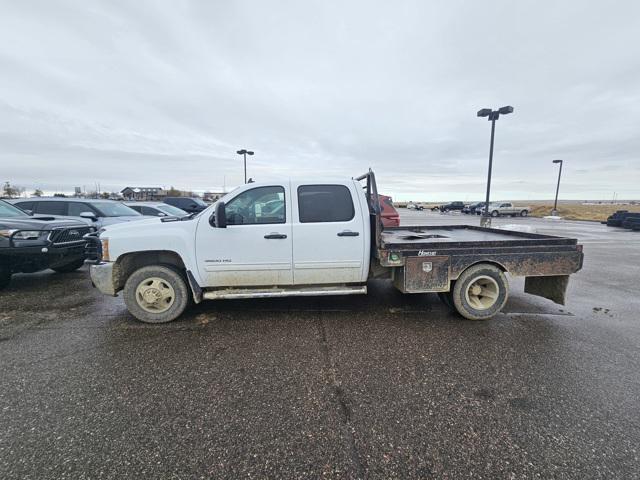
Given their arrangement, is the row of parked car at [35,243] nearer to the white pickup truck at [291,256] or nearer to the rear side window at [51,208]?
the white pickup truck at [291,256]

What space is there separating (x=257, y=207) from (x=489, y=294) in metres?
3.60

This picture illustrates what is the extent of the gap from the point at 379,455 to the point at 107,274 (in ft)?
13.3

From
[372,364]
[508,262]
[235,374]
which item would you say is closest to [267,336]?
[235,374]

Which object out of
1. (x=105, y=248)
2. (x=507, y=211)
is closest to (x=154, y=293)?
(x=105, y=248)

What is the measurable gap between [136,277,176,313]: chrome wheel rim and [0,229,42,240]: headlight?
3115mm

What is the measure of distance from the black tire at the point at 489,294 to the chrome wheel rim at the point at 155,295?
162 inches

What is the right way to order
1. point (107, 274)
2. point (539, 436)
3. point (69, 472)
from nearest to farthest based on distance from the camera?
point (69, 472) < point (539, 436) < point (107, 274)

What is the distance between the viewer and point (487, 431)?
223 cm

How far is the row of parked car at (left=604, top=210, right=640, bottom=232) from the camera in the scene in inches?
741

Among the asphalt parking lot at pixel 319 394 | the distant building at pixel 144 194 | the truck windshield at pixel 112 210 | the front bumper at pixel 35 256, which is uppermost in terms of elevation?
the distant building at pixel 144 194

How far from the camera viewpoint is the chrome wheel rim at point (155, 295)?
13.5ft

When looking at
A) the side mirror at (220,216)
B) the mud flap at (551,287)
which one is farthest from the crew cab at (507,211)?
the side mirror at (220,216)

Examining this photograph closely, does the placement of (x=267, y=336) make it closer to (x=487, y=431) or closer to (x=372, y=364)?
(x=372, y=364)

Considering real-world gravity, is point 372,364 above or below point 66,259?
below
